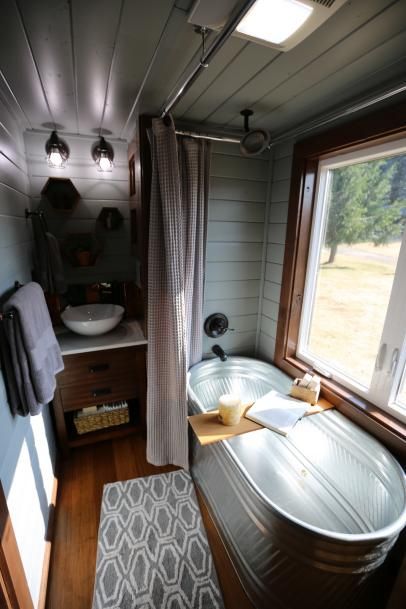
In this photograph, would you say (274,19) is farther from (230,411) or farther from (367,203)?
(230,411)

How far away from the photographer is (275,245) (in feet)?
6.48

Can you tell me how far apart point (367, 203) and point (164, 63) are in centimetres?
113

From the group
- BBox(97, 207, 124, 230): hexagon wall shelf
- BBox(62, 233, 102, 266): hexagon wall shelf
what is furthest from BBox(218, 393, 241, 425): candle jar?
BBox(97, 207, 124, 230): hexagon wall shelf

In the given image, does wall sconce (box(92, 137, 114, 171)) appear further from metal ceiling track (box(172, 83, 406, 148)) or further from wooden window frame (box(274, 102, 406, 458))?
wooden window frame (box(274, 102, 406, 458))

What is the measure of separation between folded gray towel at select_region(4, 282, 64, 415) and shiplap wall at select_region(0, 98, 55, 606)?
7cm

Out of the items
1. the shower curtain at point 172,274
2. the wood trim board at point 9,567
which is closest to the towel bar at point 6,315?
the wood trim board at point 9,567

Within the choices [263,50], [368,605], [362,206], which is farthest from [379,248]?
[368,605]

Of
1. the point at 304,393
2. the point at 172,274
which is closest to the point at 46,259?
the point at 172,274

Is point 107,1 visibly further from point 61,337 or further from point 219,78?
point 61,337

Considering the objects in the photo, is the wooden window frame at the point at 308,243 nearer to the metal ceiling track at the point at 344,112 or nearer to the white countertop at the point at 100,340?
the metal ceiling track at the point at 344,112

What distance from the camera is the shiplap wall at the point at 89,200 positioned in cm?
191

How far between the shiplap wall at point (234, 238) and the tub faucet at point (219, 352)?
0.16ft

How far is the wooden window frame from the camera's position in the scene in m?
1.25

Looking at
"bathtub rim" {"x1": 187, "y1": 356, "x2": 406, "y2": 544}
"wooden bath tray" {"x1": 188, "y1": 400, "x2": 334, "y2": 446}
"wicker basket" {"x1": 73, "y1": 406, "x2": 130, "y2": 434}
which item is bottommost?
"wicker basket" {"x1": 73, "y1": 406, "x2": 130, "y2": 434}
